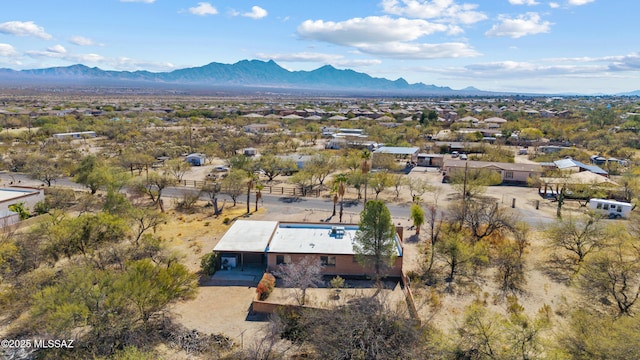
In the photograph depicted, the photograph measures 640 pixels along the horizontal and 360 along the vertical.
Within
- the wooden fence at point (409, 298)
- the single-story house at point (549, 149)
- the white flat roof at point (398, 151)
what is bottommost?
the wooden fence at point (409, 298)

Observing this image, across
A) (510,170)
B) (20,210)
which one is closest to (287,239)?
(20,210)

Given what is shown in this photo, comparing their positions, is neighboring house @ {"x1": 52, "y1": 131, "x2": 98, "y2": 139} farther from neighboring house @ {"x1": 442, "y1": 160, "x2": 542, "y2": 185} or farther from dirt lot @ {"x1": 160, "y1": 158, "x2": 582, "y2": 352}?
neighboring house @ {"x1": 442, "y1": 160, "x2": 542, "y2": 185}

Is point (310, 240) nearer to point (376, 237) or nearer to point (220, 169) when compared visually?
point (376, 237)

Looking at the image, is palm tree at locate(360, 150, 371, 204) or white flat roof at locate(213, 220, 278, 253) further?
palm tree at locate(360, 150, 371, 204)

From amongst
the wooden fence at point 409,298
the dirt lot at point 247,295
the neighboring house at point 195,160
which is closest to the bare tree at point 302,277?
the dirt lot at point 247,295

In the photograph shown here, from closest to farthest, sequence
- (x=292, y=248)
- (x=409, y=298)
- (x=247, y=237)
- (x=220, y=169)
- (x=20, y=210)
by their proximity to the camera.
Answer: (x=409, y=298) < (x=292, y=248) < (x=247, y=237) < (x=20, y=210) < (x=220, y=169)

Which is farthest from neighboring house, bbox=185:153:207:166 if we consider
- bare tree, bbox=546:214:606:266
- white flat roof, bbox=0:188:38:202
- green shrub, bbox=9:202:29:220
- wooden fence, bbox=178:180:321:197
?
bare tree, bbox=546:214:606:266

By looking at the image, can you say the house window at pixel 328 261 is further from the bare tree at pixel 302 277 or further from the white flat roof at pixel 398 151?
the white flat roof at pixel 398 151
